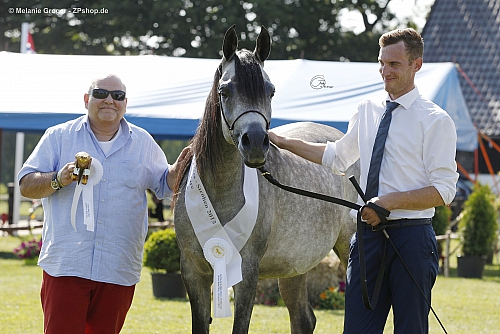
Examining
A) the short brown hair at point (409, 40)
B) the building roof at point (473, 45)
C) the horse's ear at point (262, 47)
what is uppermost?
the building roof at point (473, 45)

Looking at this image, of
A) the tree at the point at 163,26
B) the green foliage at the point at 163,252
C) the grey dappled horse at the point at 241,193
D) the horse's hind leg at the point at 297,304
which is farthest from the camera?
the tree at the point at 163,26

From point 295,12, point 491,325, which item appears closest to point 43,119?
point 491,325

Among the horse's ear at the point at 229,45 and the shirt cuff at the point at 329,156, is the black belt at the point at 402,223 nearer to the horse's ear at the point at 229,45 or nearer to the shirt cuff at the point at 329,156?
the shirt cuff at the point at 329,156

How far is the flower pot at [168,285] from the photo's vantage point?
8891 mm

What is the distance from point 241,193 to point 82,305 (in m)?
1.04

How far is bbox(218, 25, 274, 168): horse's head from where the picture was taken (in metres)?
3.27

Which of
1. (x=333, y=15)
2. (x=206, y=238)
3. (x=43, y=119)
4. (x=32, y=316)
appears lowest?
(x=32, y=316)

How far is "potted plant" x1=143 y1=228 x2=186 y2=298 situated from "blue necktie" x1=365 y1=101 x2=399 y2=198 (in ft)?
17.9

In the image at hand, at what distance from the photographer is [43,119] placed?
287 inches

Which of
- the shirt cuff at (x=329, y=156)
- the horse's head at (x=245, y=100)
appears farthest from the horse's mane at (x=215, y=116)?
the shirt cuff at (x=329, y=156)

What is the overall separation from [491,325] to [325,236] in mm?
3720

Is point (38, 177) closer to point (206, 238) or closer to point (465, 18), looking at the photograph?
point (206, 238)

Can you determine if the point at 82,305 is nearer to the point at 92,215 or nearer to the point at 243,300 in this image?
the point at 92,215

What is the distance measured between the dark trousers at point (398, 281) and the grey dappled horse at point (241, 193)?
26.9 inches
